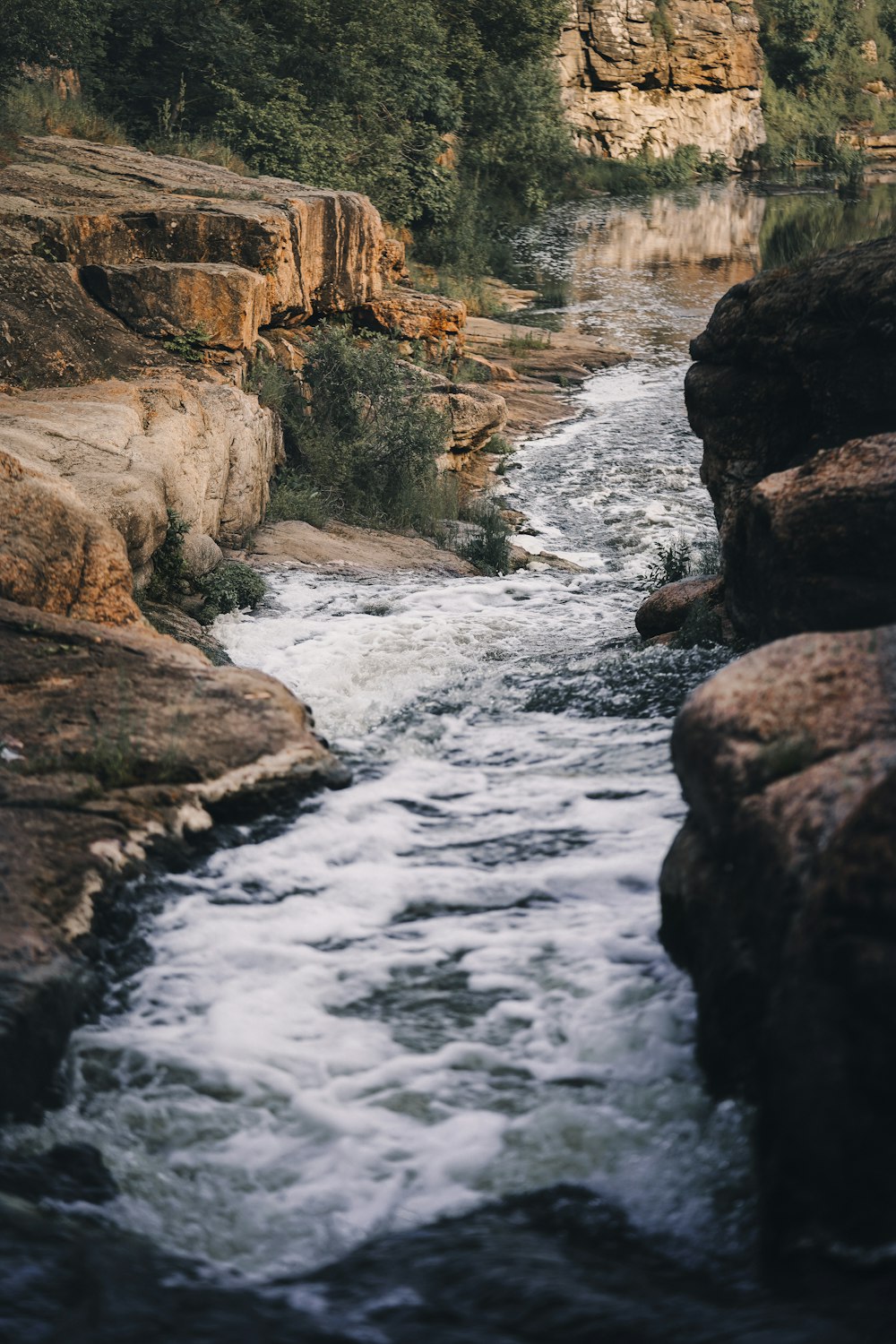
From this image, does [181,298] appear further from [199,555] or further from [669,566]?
[669,566]

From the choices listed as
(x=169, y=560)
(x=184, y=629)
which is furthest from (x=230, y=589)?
(x=184, y=629)

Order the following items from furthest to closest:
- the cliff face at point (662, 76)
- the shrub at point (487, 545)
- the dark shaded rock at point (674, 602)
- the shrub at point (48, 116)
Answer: the cliff face at point (662, 76)
the shrub at point (48, 116)
the shrub at point (487, 545)
the dark shaded rock at point (674, 602)

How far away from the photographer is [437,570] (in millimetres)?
9461

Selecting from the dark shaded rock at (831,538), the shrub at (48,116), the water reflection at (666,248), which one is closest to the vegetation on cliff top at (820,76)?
the water reflection at (666,248)

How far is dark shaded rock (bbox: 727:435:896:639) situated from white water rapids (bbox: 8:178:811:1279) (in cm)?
94

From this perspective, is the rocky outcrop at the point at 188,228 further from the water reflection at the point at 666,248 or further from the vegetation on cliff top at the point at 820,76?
the vegetation on cliff top at the point at 820,76

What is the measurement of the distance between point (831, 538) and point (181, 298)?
21.1 ft

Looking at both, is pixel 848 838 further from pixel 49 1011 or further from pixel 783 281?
pixel 783 281

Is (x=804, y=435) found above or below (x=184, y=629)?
above

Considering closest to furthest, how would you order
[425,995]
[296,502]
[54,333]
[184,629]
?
[425,995], [184,629], [54,333], [296,502]

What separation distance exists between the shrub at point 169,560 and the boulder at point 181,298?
2682 mm

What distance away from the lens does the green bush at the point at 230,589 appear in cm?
776

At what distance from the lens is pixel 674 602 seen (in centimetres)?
733

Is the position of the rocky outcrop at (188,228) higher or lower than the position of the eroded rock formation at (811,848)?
higher
